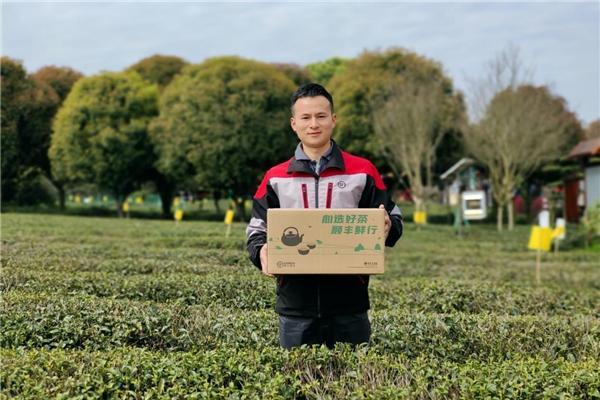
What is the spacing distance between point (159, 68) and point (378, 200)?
131 ft

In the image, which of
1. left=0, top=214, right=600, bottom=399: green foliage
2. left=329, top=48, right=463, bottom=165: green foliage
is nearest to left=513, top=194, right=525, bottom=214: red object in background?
left=329, top=48, right=463, bottom=165: green foliage

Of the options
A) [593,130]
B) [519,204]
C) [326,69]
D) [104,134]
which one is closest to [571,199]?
[519,204]

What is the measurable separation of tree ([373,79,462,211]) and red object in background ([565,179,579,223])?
714 centimetres

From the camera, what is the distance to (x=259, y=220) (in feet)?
12.3

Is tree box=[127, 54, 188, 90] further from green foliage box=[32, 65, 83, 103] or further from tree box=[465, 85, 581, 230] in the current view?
tree box=[465, 85, 581, 230]

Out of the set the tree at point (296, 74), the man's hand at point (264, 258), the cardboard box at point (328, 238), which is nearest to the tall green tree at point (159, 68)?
the tree at point (296, 74)

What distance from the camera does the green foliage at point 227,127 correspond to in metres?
29.9

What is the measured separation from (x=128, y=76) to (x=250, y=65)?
24.4 ft

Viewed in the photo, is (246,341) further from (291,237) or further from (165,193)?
(165,193)

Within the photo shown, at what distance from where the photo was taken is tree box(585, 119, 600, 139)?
1845 inches

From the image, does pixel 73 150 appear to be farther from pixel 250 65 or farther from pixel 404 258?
pixel 404 258

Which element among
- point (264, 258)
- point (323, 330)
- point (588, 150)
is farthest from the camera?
point (588, 150)

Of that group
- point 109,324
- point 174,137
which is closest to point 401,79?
point 174,137

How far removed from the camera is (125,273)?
838 centimetres
